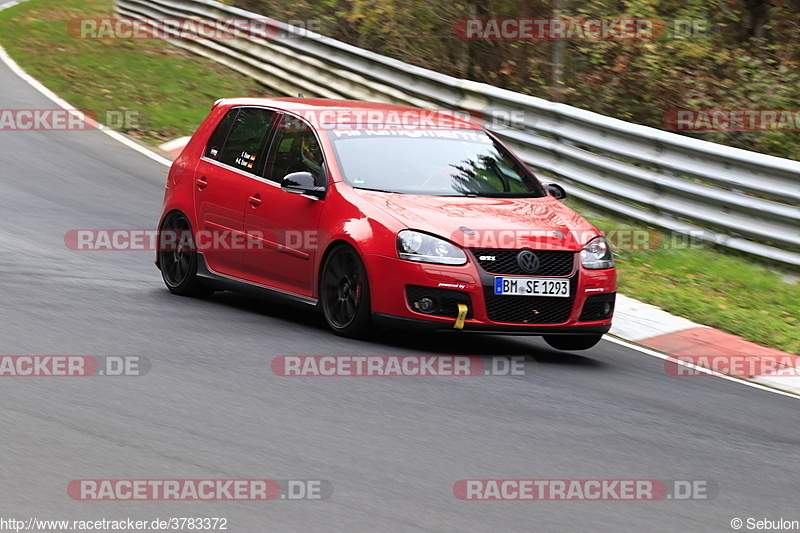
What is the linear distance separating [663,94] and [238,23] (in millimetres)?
8766

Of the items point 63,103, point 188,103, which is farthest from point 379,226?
point 63,103

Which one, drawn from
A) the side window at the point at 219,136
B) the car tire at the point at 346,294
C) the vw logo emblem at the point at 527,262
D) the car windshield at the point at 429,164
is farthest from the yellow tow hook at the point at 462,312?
the side window at the point at 219,136

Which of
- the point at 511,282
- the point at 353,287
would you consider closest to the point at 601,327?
the point at 511,282

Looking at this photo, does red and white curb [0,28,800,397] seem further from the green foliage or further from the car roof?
the green foliage

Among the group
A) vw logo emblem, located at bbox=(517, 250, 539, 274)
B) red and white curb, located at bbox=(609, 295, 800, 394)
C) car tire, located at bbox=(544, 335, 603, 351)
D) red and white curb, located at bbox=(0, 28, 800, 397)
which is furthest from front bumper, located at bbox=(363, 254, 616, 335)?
red and white curb, located at bbox=(609, 295, 800, 394)

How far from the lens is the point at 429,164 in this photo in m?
9.36

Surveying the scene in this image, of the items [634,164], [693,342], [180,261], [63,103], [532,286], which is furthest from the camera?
[63,103]

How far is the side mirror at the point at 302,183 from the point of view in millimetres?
8938

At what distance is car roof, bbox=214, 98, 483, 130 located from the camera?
382 inches

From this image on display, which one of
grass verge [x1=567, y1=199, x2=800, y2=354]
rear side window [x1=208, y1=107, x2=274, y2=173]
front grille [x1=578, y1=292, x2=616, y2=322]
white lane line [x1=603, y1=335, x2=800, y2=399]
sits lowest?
grass verge [x1=567, y1=199, x2=800, y2=354]

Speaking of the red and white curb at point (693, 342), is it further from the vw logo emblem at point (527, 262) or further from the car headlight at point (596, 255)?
the vw logo emblem at point (527, 262)

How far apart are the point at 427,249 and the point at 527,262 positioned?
2.19 ft

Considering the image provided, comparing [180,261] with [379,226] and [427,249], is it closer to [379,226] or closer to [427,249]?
[379,226]

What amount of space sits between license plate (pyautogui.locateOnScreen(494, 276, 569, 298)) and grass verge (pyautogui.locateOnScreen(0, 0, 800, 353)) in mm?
2457
